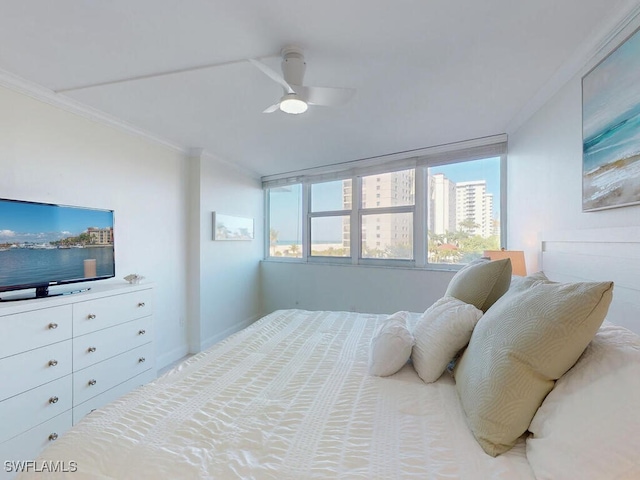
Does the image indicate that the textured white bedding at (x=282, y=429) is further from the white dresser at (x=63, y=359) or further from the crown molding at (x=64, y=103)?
the crown molding at (x=64, y=103)

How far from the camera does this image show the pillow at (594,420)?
64 cm

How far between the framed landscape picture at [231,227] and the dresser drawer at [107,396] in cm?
175

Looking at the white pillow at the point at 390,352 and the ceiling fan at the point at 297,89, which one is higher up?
the ceiling fan at the point at 297,89

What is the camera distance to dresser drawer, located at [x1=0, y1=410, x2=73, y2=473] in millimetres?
1572

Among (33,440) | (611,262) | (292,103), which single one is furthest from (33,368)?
(611,262)

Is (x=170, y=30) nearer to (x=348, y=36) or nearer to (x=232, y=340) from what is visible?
(x=348, y=36)

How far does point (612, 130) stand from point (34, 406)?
3.56 m

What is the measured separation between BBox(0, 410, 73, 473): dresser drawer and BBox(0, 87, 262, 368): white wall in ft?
4.08

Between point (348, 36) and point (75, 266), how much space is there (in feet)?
8.11

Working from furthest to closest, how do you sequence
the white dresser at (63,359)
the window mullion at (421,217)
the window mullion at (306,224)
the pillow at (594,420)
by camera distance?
1. the window mullion at (306,224)
2. the window mullion at (421,217)
3. the white dresser at (63,359)
4. the pillow at (594,420)

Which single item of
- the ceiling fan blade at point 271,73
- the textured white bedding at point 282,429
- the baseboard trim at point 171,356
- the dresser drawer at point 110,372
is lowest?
the baseboard trim at point 171,356

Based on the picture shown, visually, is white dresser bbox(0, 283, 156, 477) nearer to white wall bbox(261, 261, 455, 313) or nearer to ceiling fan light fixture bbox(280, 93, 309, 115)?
ceiling fan light fixture bbox(280, 93, 309, 115)

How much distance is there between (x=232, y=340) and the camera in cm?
177

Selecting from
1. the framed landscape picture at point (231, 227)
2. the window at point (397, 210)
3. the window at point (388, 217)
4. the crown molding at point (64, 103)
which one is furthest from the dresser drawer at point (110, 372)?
the window at point (388, 217)
